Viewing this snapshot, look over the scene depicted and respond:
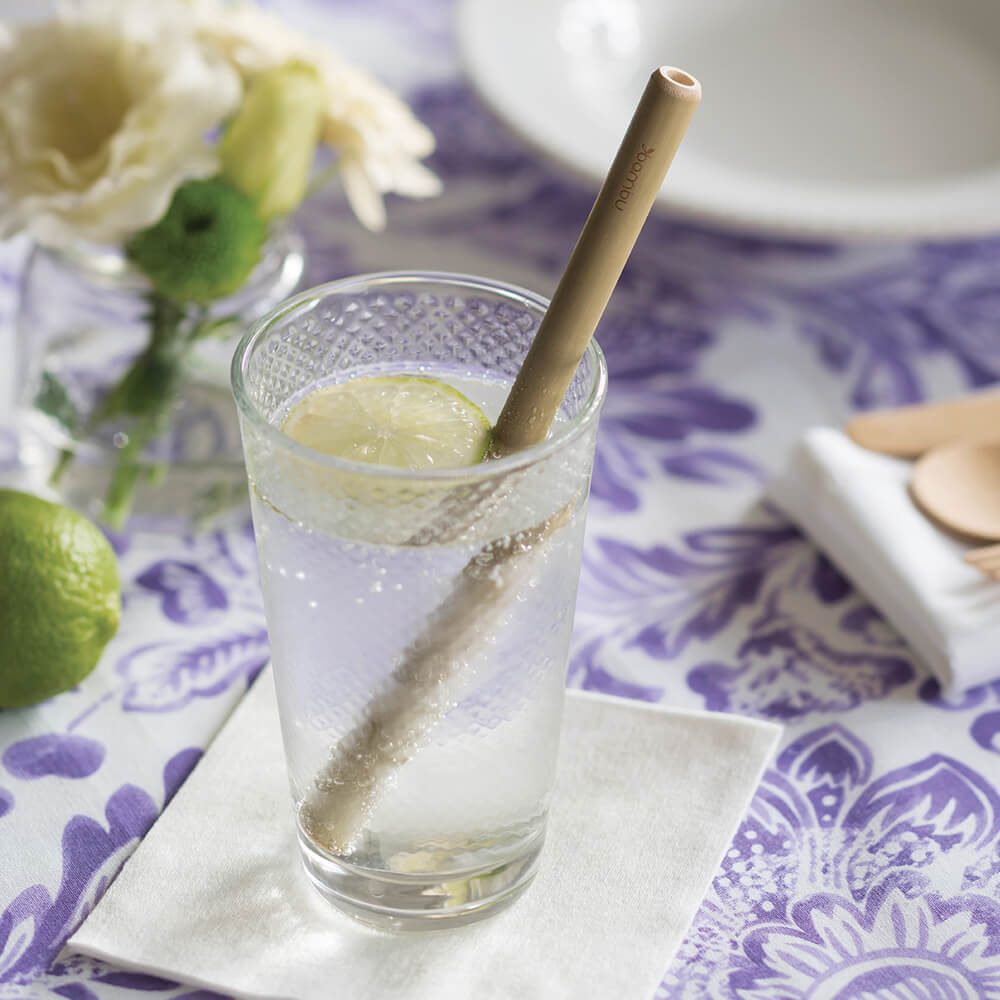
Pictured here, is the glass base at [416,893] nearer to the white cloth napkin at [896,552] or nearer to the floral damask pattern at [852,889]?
the floral damask pattern at [852,889]

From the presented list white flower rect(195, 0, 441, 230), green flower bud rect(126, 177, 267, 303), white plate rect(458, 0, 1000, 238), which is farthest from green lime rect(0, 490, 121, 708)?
white plate rect(458, 0, 1000, 238)

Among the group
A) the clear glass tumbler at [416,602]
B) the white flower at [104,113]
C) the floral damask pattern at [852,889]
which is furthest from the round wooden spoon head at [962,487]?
the white flower at [104,113]

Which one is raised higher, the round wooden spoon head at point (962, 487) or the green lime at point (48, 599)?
the round wooden spoon head at point (962, 487)

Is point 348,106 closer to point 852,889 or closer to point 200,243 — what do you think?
point 200,243

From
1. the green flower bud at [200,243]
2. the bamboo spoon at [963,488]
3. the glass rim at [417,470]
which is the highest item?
the glass rim at [417,470]

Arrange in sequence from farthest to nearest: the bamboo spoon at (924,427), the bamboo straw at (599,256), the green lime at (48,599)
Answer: the bamboo spoon at (924,427)
the green lime at (48,599)
the bamboo straw at (599,256)

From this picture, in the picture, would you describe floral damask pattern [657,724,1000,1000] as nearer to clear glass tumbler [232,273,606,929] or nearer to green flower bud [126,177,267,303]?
clear glass tumbler [232,273,606,929]
